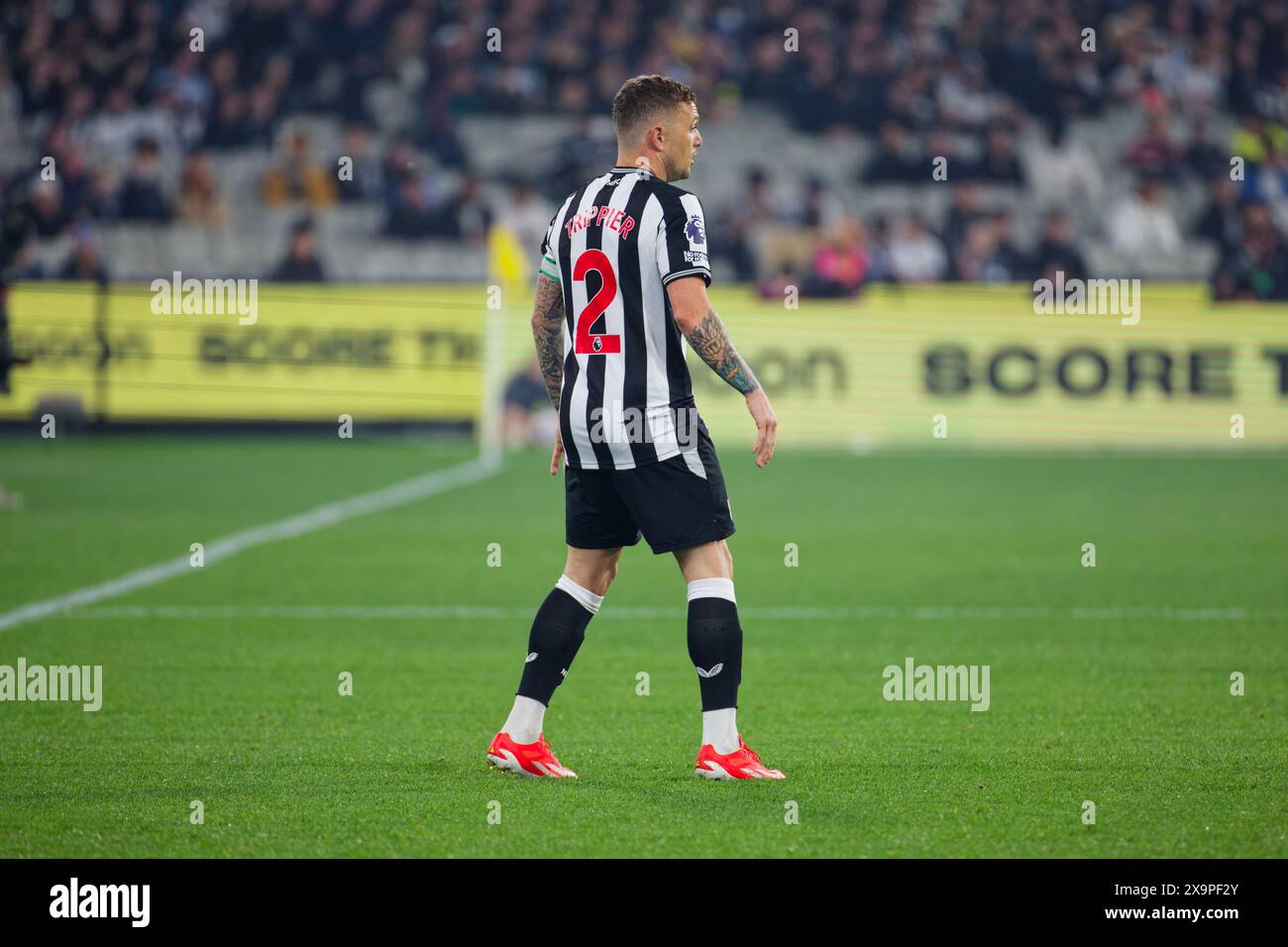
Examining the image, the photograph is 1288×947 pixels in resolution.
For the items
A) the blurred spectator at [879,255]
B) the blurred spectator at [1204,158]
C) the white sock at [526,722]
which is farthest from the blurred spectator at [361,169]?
the white sock at [526,722]

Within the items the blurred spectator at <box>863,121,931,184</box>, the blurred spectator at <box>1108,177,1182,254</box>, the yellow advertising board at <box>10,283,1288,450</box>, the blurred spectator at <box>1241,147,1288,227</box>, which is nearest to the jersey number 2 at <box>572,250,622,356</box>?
the yellow advertising board at <box>10,283,1288,450</box>

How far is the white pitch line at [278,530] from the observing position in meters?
8.94

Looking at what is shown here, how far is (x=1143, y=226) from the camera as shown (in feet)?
77.4

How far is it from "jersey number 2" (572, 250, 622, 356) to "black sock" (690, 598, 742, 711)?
0.83m

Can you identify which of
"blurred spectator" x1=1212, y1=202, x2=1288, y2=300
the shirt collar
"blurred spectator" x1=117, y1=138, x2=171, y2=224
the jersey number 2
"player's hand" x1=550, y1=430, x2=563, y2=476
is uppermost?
"blurred spectator" x1=117, y1=138, x2=171, y2=224

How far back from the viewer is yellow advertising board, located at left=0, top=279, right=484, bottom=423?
19.5 m

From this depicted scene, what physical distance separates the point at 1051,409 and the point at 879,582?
9.76 m

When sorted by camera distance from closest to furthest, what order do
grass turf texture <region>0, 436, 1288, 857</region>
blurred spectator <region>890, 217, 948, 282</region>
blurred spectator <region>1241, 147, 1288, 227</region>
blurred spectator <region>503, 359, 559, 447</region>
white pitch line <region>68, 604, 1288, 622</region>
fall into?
grass turf texture <region>0, 436, 1288, 857</region> → white pitch line <region>68, 604, 1288, 622</region> → blurred spectator <region>503, 359, 559, 447</region> → blurred spectator <region>890, 217, 948, 282</region> → blurred spectator <region>1241, 147, 1288, 227</region>

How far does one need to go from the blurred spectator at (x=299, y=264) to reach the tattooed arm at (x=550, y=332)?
15.5 metres

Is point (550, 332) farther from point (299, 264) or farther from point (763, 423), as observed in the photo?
point (299, 264)

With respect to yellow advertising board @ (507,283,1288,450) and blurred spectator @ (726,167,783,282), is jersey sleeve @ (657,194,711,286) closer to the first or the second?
yellow advertising board @ (507,283,1288,450)

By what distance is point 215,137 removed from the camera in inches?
969

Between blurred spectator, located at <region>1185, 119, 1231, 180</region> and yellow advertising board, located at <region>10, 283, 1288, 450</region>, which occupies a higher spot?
blurred spectator, located at <region>1185, 119, 1231, 180</region>
